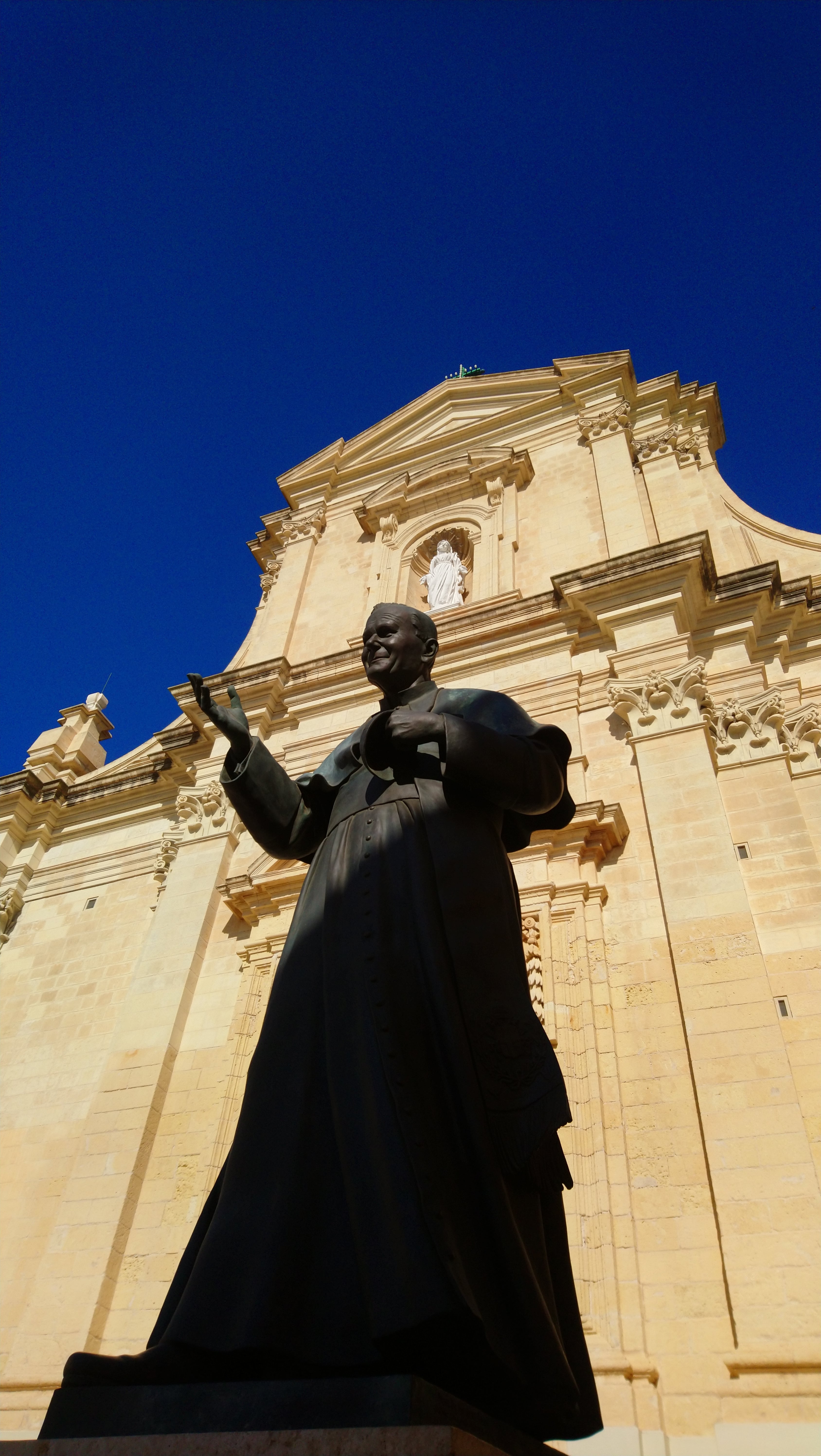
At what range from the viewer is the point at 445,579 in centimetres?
1509

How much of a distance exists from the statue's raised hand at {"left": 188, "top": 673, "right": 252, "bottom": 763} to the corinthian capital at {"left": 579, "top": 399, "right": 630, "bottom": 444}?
1292cm

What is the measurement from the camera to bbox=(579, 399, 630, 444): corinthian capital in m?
15.0

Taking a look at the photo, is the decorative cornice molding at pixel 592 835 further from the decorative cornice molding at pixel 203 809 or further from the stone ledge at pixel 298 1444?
the stone ledge at pixel 298 1444

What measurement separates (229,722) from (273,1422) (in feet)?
6.54

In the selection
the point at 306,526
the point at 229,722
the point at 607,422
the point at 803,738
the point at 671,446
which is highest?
the point at 306,526

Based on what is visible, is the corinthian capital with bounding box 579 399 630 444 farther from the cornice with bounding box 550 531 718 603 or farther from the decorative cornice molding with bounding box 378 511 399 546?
the cornice with bounding box 550 531 718 603

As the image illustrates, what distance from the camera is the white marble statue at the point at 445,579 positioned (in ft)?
48.1

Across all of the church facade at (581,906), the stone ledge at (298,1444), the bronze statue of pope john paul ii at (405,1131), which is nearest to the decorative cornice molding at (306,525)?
the church facade at (581,906)

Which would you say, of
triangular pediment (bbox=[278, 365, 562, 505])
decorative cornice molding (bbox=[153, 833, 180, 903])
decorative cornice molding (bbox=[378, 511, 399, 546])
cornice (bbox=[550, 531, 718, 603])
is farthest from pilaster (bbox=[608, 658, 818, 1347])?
triangular pediment (bbox=[278, 365, 562, 505])

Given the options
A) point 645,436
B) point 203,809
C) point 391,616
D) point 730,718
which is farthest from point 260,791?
point 645,436

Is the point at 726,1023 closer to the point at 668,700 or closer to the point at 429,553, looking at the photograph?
the point at 668,700

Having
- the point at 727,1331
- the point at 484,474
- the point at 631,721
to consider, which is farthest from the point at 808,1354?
the point at 484,474

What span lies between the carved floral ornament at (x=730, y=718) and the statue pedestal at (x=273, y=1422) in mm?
7860

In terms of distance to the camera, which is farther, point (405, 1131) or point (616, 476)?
point (616, 476)
